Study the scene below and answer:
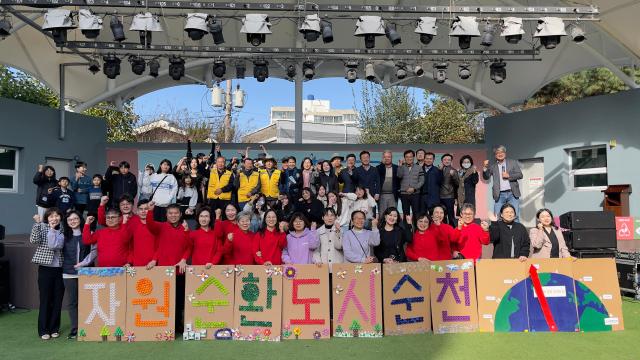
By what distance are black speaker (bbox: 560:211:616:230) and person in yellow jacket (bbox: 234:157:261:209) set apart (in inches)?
191

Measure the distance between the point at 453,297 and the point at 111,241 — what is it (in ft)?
12.1

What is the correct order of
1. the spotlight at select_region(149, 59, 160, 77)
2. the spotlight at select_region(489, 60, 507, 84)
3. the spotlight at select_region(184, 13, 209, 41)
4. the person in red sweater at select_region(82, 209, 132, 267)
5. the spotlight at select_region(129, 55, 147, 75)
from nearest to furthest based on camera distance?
1. the person in red sweater at select_region(82, 209, 132, 267)
2. the spotlight at select_region(184, 13, 209, 41)
3. the spotlight at select_region(129, 55, 147, 75)
4. the spotlight at select_region(489, 60, 507, 84)
5. the spotlight at select_region(149, 59, 160, 77)

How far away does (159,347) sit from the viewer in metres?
4.72

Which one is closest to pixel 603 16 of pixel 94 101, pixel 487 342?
pixel 487 342

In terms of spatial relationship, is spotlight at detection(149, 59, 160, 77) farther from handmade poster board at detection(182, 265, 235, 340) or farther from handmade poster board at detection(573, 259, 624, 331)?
handmade poster board at detection(573, 259, 624, 331)

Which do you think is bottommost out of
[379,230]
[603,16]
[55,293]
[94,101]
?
[55,293]

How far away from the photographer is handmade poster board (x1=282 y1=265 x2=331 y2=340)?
16.3ft

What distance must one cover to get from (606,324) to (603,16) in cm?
873

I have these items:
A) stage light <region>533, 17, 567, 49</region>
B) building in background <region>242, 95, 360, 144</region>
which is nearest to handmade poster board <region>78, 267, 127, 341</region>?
stage light <region>533, 17, 567, 49</region>

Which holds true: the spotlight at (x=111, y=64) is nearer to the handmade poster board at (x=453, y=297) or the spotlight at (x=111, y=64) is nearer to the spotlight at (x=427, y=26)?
the spotlight at (x=427, y=26)

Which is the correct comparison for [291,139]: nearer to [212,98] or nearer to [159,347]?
[212,98]

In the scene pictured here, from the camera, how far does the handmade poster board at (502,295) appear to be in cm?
518

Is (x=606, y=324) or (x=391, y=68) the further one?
(x=391, y=68)

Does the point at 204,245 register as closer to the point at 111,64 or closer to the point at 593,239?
the point at 593,239
